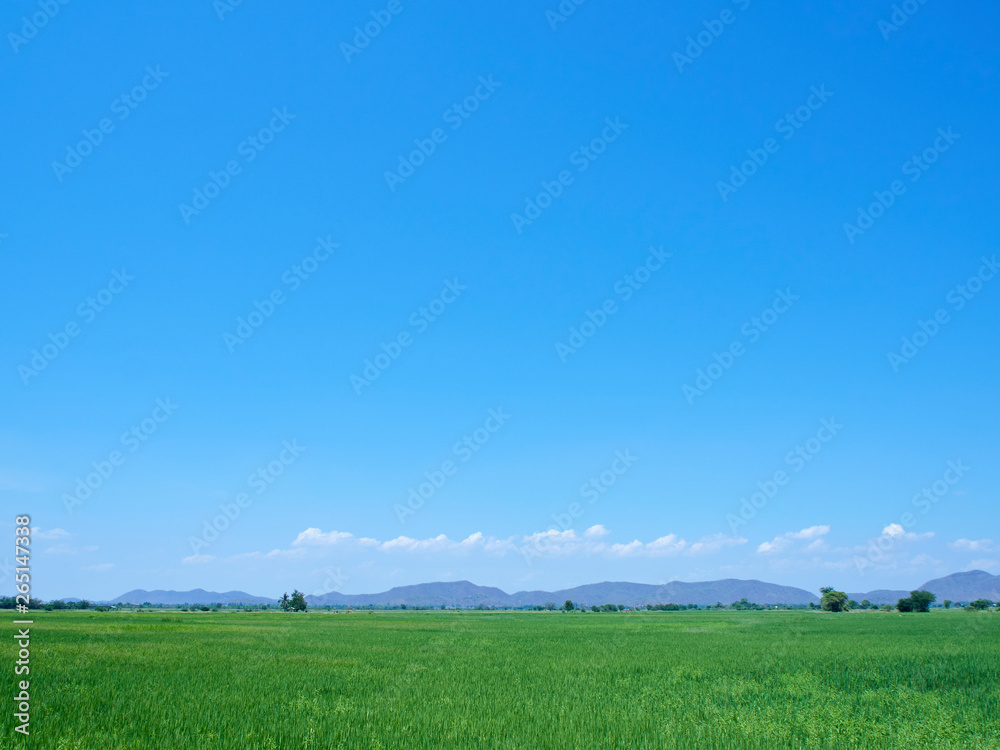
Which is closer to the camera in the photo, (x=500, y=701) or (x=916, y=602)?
(x=500, y=701)

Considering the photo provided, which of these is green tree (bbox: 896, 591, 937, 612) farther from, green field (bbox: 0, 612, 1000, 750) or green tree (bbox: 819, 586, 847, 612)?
green field (bbox: 0, 612, 1000, 750)

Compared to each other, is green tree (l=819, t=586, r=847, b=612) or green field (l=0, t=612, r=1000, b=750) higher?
green field (l=0, t=612, r=1000, b=750)

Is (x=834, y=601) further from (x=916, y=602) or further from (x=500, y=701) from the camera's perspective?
(x=500, y=701)

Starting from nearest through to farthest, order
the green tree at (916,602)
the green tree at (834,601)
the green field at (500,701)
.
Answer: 1. the green field at (500,701)
2. the green tree at (916,602)
3. the green tree at (834,601)

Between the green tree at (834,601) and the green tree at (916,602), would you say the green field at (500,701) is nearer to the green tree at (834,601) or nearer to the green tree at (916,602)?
the green tree at (916,602)

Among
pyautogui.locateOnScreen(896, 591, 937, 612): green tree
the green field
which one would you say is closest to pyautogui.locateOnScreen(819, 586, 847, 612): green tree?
pyautogui.locateOnScreen(896, 591, 937, 612): green tree

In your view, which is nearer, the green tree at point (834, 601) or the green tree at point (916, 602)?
the green tree at point (916, 602)

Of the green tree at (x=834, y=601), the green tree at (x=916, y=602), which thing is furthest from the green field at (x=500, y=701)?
the green tree at (x=834, y=601)

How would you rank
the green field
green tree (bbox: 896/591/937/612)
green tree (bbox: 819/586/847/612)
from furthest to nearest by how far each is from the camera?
green tree (bbox: 819/586/847/612), green tree (bbox: 896/591/937/612), the green field

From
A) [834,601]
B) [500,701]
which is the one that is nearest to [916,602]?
[834,601]

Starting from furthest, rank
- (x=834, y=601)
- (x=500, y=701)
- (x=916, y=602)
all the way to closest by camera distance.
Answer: (x=834, y=601) → (x=916, y=602) → (x=500, y=701)

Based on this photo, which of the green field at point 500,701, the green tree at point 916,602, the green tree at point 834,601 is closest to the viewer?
the green field at point 500,701

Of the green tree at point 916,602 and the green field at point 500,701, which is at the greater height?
the green field at point 500,701

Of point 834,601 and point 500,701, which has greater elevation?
point 500,701
